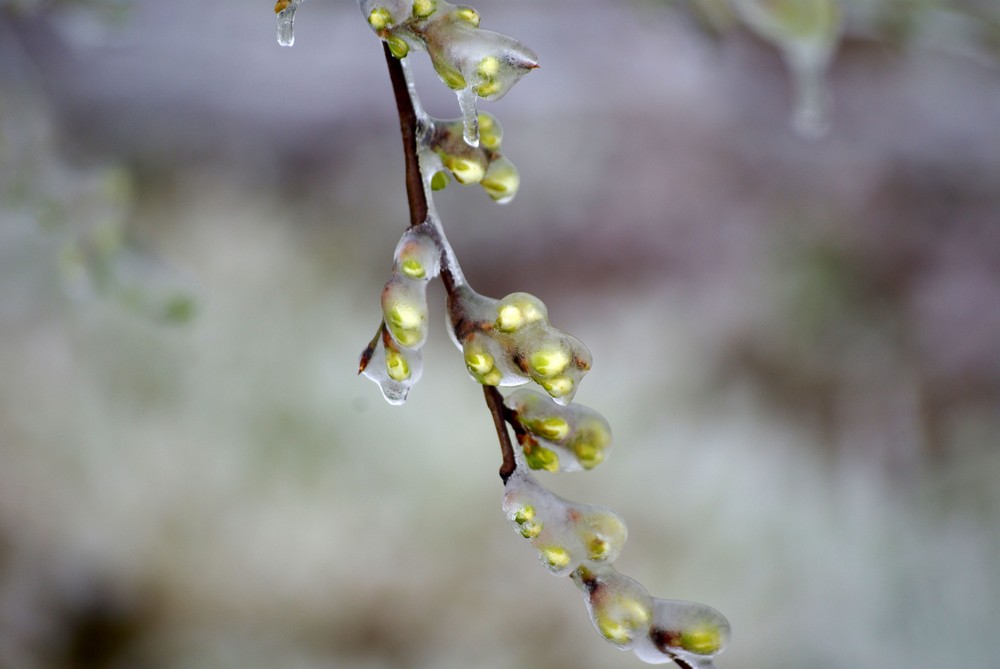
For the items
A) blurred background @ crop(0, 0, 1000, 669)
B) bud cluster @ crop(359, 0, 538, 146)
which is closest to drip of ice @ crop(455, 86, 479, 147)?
bud cluster @ crop(359, 0, 538, 146)

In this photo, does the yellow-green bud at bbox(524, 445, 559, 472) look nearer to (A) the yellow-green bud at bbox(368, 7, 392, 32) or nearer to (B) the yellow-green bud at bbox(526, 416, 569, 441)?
(B) the yellow-green bud at bbox(526, 416, 569, 441)

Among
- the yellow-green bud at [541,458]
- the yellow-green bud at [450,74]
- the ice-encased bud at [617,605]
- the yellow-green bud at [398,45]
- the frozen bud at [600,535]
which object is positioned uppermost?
the yellow-green bud at [398,45]

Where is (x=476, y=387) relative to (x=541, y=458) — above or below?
above

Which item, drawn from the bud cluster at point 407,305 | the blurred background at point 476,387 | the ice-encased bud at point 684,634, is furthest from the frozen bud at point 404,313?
the blurred background at point 476,387

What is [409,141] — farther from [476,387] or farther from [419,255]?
[476,387]

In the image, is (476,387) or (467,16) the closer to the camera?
(467,16)

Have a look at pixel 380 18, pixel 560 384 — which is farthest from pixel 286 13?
pixel 560 384

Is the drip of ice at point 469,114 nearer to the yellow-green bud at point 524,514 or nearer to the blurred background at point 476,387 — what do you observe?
the yellow-green bud at point 524,514
